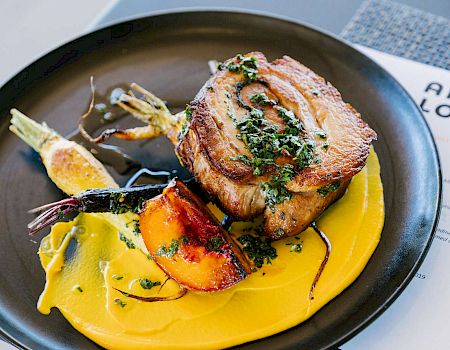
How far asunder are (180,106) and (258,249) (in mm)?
842

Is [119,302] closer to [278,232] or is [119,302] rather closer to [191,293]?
[191,293]

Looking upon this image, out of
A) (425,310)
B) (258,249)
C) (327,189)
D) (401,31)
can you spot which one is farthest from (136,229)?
(401,31)

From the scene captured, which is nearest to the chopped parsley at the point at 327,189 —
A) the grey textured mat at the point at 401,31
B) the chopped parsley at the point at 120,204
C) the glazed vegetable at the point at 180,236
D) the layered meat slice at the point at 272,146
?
the layered meat slice at the point at 272,146

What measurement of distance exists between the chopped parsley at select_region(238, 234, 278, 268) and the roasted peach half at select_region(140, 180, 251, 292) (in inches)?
2.2

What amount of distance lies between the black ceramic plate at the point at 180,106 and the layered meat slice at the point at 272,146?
0.91ft

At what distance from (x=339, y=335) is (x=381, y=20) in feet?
6.33

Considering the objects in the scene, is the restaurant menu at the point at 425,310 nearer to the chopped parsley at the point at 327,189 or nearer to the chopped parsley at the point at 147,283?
the chopped parsley at the point at 327,189

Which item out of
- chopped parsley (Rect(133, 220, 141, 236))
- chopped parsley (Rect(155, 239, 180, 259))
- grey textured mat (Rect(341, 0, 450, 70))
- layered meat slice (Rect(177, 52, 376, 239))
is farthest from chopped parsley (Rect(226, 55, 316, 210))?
grey textured mat (Rect(341, 0, 450, 70))

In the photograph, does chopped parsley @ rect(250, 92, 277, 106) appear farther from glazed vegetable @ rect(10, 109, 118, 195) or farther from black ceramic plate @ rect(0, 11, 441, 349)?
glazed vegetable @ rect(10, 109, 118, 195)

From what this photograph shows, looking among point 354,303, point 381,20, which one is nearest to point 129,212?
point 354,303

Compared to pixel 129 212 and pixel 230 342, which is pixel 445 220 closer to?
pixel 230 342

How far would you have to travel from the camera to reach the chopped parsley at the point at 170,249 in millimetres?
1996

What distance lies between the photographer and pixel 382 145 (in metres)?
2.43

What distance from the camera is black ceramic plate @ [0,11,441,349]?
198 cm
